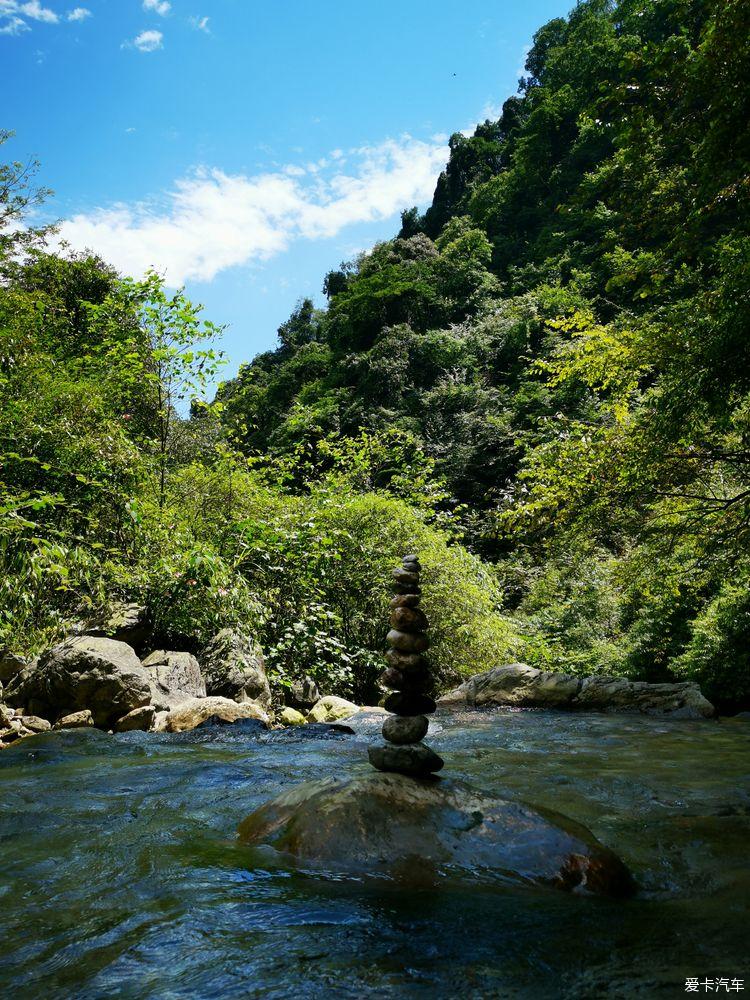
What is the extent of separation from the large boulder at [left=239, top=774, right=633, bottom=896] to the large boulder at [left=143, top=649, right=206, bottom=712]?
640 centimetres

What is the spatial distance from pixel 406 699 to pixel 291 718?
681cm

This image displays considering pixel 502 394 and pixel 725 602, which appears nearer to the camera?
pixel 725 602

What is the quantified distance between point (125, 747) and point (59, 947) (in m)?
5.22

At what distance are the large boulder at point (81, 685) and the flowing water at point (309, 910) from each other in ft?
10.1

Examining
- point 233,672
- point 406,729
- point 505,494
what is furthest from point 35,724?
point 505,494

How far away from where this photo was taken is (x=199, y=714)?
9109 mm

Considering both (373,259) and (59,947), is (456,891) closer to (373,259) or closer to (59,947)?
(59,947)

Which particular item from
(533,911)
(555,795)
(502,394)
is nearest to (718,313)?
(555,795)

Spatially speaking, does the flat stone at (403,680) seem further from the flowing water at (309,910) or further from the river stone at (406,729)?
the flowing water at (309,910)

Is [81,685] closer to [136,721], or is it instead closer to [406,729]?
[136,721]

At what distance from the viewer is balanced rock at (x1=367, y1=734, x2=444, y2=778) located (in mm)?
4117

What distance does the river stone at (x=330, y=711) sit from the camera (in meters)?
10.8

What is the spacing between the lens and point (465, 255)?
4156 centimetres

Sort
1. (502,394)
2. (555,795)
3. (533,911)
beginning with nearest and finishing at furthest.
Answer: (533,911), (555,795), (502,394)
